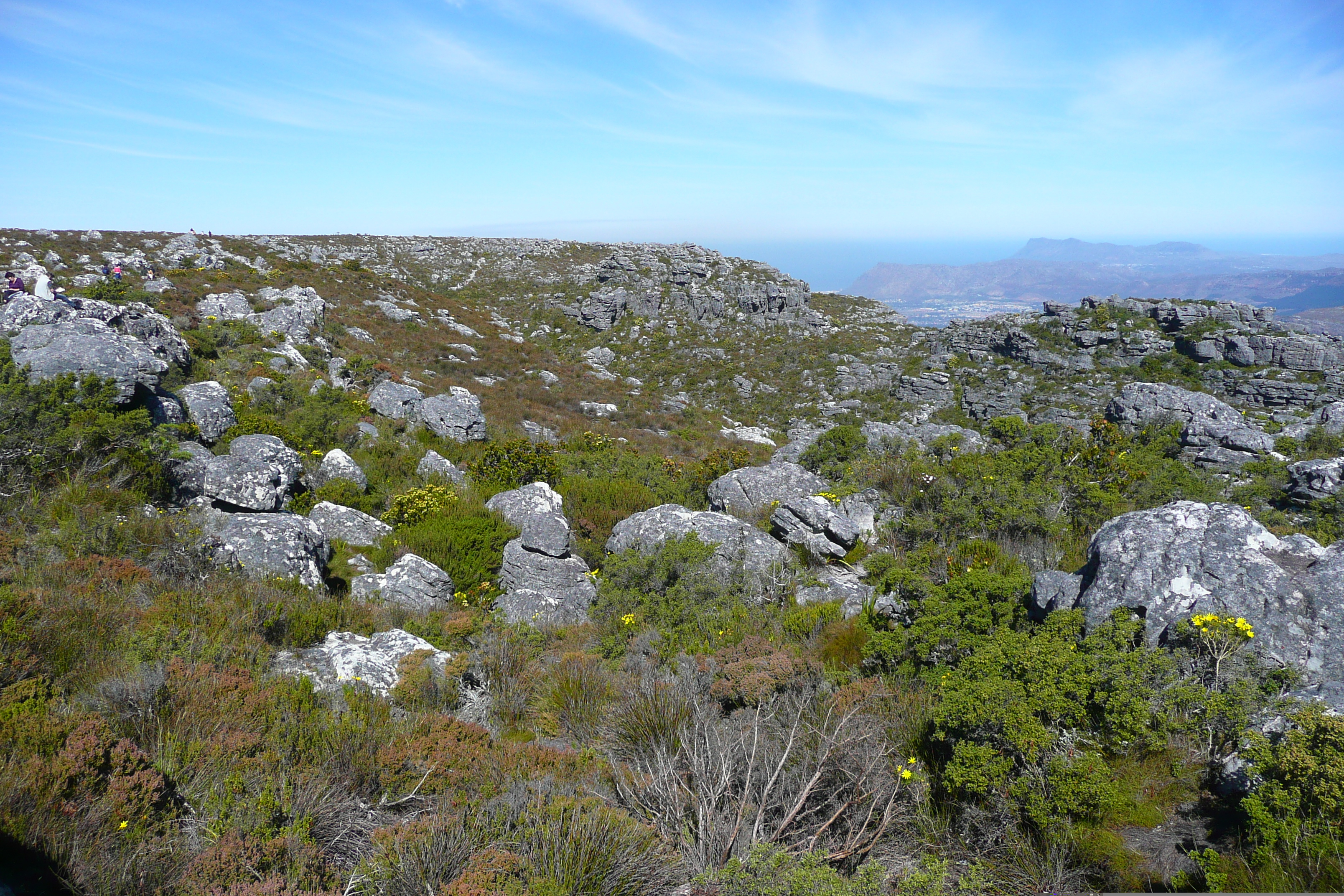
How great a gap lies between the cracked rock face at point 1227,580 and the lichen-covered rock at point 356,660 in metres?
5.44

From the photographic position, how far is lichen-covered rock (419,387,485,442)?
13.8 m

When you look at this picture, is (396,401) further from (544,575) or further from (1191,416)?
(1191,416)

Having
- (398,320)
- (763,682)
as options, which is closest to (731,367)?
(398,320)

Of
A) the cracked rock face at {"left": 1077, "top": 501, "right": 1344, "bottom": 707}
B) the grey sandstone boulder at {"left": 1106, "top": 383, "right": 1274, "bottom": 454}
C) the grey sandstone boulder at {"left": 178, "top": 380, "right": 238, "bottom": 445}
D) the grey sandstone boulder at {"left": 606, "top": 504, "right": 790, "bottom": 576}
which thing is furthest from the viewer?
the grey sandstone boulder at {"left": 1106, "top": 383, "right": 1274, "bottom": 454}

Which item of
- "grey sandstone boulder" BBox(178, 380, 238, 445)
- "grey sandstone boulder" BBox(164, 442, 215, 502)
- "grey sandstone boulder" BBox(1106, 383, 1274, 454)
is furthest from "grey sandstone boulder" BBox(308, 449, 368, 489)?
"grey sandstone boulder" BBox(1106, 383, 1274, 454)

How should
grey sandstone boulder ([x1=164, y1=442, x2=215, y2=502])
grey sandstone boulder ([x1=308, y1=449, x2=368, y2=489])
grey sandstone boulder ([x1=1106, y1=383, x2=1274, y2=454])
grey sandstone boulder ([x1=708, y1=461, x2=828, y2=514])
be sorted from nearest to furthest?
grey sandstone boulder ([x1=164, y1=442, x2=215, y2=502])
grey sandstone boulder ([x1=708, y1=461, x2=828, y2=514])
grey sandstone boulder ([x1=308, y1=449, x2=368, y2=489])
grey sandstone boulder ([x1=1106, y1=383, x2=1274, y2=454])

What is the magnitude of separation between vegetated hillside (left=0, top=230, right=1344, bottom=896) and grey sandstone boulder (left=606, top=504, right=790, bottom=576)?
7 cm

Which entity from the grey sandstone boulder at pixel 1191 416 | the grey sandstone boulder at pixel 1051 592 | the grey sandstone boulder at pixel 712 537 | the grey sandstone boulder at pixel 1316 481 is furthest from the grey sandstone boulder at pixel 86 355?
the grey sandstone boulder at pixel 1191 416

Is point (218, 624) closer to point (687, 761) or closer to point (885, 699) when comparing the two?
point (687, 761)

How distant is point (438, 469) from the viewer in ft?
35.7

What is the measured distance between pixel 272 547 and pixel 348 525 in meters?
1.70

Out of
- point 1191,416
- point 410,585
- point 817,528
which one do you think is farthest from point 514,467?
point 1191,416

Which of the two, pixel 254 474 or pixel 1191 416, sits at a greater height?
pixel 254 474

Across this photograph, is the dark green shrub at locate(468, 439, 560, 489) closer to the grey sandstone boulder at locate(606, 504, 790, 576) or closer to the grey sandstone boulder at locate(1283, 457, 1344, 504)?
the grey sandstone boulder at locate(606, 504, 790, 576)
